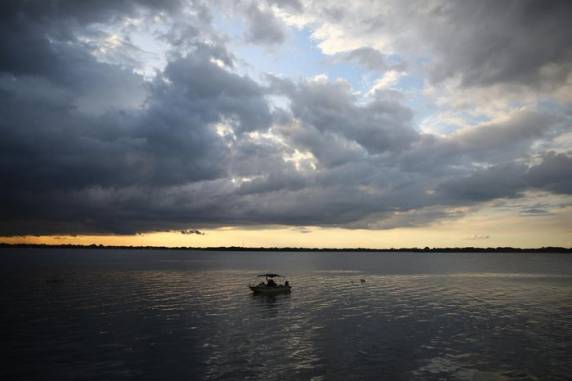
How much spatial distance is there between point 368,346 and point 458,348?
8765 mm

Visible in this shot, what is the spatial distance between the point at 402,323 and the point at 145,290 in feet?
188

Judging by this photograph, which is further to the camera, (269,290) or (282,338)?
(269,290)

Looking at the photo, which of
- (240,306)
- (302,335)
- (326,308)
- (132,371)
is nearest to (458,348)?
(302,335)

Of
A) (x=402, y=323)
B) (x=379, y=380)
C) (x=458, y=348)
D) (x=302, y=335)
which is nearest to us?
(x=379, y=380)

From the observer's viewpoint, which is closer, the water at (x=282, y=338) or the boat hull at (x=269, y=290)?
the water at (x=282, y=338)

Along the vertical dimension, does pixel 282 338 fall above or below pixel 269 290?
below

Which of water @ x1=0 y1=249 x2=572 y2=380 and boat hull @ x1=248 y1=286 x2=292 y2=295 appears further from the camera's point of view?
boat hull @ x1=248 y1=286 x2=292 y2=295

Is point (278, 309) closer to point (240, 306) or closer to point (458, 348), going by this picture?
point (240, 306)

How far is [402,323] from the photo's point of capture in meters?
48.7

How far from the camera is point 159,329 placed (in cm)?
4438

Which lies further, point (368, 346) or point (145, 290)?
point (145, 290)

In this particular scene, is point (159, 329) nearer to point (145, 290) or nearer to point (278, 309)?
point (278, 309)

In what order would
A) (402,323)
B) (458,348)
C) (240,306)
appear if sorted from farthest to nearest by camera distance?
(240,306) → (402,323) → (458,348)

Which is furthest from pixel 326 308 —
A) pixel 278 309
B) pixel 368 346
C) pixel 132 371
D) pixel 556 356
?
pixel 132 371
